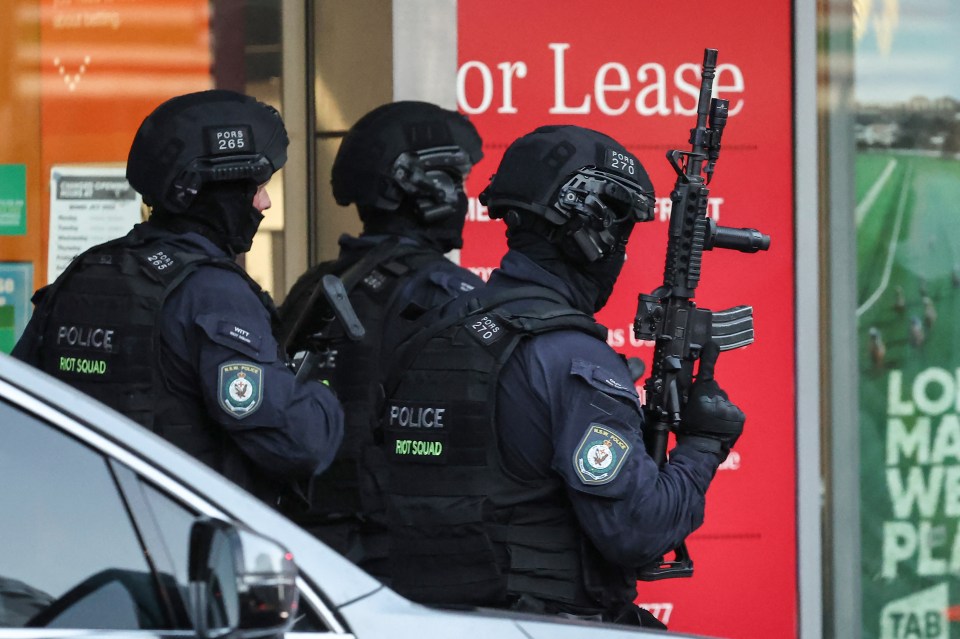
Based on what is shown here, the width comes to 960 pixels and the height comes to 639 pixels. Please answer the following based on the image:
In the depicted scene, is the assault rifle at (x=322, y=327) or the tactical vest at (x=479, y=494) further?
the assault rifle at (x=322, y=327)

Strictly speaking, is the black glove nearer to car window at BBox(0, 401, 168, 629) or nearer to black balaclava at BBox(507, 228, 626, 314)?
black balaclava at BBox(507, 228, 626, 314)

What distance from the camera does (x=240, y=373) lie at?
152 inches

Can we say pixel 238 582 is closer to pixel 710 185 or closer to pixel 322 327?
pixel 322 327

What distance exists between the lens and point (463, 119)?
5.42 metres

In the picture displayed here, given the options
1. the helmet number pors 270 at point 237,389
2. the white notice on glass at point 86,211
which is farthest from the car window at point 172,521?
the white notice on glass at point 86,211

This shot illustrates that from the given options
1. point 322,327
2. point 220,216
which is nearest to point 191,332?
point 220,216

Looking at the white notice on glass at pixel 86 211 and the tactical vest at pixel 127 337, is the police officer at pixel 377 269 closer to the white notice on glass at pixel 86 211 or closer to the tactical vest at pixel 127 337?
the tactical vest at pixel 127 337

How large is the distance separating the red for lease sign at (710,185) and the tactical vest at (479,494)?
98.4 inches

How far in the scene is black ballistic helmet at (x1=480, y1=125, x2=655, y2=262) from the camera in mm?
3680

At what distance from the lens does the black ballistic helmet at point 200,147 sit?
4.18 m

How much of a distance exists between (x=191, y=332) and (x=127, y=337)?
6.2 inches

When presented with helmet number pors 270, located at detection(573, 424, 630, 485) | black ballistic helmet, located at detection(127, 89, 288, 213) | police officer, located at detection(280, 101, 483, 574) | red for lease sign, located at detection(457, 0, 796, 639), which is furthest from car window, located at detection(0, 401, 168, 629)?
red for lease sign, located at detection(457, 0, 796, 639)

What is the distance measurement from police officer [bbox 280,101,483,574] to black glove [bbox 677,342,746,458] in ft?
3.59

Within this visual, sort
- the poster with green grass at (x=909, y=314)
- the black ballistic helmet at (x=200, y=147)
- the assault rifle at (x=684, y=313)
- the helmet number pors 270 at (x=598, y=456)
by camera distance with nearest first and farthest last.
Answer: the helmet number pors 270 at (x=598, y=456)
the assault rifle at (x=684, y=313)
the black ballistic helmet at (x=200, y=147)
the poster with green grass at (x=909, y=314)
